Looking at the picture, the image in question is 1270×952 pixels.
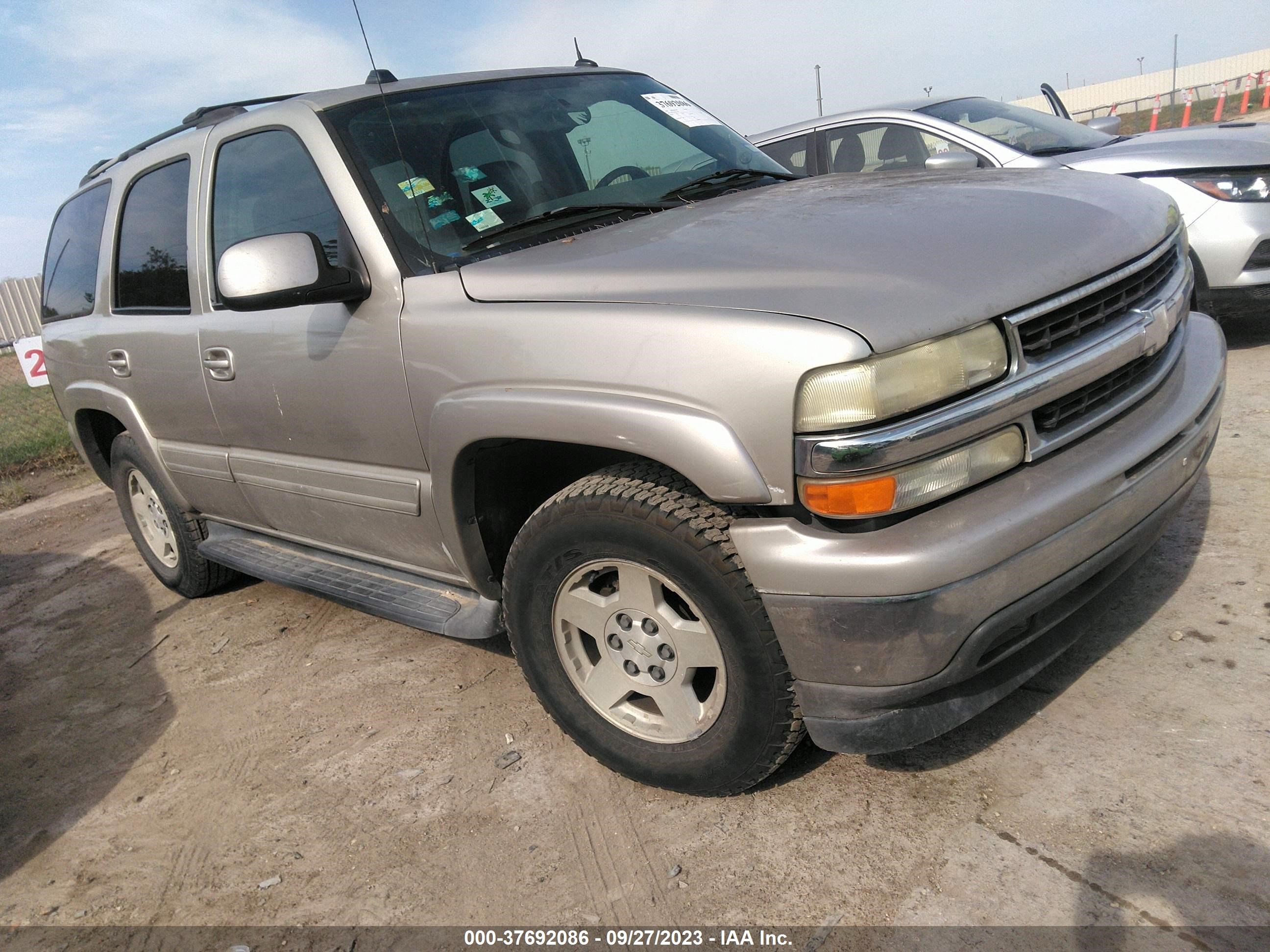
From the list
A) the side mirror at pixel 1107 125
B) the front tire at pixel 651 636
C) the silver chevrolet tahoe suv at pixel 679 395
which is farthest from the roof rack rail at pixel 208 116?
the side mirror at pixel 1107 125

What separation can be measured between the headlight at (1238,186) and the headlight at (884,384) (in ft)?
13.3

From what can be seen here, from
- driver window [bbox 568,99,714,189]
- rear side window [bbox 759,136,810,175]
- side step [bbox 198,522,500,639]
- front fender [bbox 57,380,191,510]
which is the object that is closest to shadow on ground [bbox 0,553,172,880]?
side step [bbox 198,522,500,639]

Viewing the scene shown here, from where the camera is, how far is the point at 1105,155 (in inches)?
210

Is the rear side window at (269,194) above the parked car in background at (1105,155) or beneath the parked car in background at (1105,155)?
above

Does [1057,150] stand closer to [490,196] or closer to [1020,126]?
[1020,126]

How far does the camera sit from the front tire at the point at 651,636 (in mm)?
2029

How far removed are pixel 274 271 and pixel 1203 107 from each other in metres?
42.4

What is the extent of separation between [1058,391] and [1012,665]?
0.61 metres

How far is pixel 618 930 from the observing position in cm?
200

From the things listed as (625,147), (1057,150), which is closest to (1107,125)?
(1057,150)

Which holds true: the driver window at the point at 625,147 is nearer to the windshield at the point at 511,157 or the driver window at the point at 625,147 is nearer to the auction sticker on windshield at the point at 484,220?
the windshield at the point at 511,157

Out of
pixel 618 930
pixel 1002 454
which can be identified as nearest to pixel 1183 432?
pixel 1002 454

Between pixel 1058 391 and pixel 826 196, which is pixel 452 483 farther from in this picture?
pixel 1058 391

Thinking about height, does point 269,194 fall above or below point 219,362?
above
